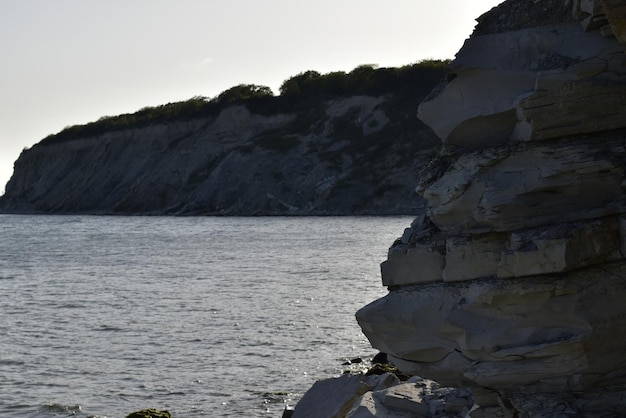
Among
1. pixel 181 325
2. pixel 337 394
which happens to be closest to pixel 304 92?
pixel 181 325

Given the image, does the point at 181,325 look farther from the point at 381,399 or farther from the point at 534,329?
the point at 534,329

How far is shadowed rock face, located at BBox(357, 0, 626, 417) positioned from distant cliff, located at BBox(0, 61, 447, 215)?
71837 millimetres

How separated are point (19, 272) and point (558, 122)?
3976 centimetres

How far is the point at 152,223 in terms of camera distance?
301 ft

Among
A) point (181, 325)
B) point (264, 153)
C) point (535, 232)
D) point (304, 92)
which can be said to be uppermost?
point (304, 92)

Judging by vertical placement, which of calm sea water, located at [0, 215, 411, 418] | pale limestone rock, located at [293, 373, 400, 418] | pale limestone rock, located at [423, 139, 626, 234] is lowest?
calm sea water, located at [0, 215, 411, 418]

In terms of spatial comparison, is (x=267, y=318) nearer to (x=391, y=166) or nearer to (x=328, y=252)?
(x=328, y=252)

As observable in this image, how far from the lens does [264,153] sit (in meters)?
97.6

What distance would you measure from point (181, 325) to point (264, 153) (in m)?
70.6

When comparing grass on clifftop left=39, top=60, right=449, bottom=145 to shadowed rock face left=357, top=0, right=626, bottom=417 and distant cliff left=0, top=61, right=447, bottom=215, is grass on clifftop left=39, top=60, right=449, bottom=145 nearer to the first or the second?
distant cliff left=0, top=61, right=447, bottom=215

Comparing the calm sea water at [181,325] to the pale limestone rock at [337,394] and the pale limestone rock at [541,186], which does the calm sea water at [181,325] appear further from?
the pale limestone rock at [541,186]

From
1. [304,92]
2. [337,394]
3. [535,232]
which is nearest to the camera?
[535,232]

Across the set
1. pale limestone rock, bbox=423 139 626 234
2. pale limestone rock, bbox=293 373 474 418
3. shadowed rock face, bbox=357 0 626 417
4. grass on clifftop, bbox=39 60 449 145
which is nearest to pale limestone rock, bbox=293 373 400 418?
pale limestone rock, bbox=293 373 474 418

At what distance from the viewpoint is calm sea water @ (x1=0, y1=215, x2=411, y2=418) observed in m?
19.2
